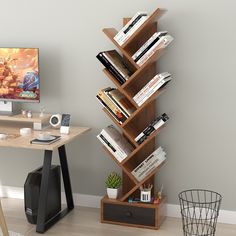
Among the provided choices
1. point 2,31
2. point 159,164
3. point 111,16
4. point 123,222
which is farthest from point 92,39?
point 123,222

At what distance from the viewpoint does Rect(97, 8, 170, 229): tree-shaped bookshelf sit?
3.30m

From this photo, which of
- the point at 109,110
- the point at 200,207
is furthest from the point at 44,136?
the point at 200,207

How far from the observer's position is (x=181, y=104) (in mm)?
3496

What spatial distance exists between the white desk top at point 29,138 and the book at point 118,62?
1.76 feet

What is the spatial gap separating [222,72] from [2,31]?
1.69 meters

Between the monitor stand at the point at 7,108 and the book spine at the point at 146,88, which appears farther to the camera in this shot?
the monitor stand at the point at 7,108

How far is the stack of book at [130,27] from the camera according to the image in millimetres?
3172

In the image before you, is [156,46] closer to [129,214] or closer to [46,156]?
[46,156]

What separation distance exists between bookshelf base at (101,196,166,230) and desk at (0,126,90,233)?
0.35 m

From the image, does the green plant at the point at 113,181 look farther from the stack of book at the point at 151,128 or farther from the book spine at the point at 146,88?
the book spine at the point at 146,88

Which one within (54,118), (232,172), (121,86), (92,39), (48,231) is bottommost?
(48,231)

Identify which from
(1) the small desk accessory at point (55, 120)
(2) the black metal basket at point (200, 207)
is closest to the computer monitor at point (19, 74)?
(1) the small desk accessory at point (55, 120)

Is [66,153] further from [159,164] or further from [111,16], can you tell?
[111,16]

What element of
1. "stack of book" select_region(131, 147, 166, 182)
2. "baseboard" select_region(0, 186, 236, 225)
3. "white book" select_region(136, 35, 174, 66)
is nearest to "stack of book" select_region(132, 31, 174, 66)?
"white book" select_region(136, 35, 174, 66)
